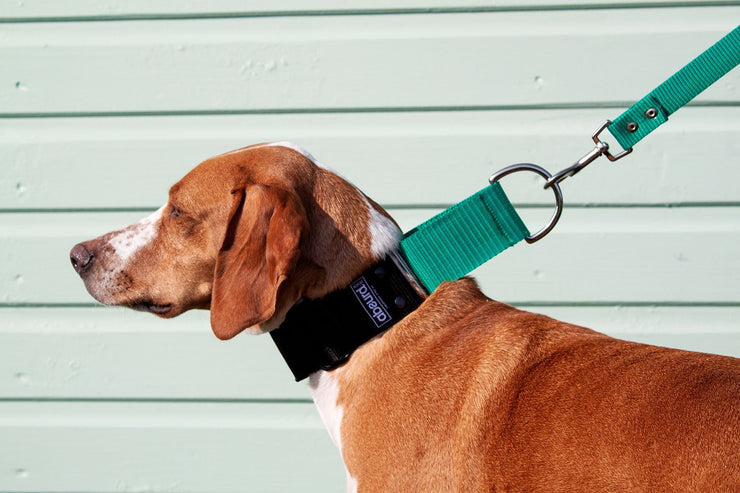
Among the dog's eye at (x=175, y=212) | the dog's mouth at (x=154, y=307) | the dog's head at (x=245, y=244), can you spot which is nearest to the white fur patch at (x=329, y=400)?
the dog's head at (x=245, y=244)

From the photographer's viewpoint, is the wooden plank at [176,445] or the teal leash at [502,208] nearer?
the teal leash at [502,208]

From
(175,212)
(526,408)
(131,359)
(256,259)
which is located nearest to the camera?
(526,408)

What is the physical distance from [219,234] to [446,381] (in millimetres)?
732

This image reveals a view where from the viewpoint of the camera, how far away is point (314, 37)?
9.18 feet

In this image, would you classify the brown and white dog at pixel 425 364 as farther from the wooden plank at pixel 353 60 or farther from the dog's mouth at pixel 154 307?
the wooden plank at pixel 353 60

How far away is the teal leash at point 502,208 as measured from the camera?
5.94ft

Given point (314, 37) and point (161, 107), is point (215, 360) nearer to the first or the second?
point (161, 107)

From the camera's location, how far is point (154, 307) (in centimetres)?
200

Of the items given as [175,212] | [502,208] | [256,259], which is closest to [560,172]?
[502,208]

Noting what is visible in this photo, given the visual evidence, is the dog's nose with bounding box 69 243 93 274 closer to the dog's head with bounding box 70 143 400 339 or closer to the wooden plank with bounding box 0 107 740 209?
the dog's head with bounding box 70 143 400 339

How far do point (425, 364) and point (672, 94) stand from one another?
95 centimetres

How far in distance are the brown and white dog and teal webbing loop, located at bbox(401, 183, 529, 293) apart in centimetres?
7

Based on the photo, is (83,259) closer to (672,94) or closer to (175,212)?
(175,212)

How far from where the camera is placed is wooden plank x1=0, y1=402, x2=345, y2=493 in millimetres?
2938
